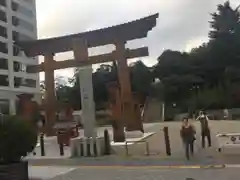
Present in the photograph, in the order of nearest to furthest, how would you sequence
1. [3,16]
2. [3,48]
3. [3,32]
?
[3,48] → [3,32] → [3,16]

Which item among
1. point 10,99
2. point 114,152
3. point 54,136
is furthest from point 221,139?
point 10,99

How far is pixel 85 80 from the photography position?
1811cm

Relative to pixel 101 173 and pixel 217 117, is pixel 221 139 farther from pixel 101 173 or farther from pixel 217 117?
pixel 217 117

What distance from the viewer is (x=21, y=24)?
6625 centimetres

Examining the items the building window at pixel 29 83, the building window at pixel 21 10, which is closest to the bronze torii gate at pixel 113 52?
the building window at pixel 29 83

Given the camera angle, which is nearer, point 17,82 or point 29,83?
point 17,82

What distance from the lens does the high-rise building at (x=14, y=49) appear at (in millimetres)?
62344

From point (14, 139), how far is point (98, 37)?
1644 cm

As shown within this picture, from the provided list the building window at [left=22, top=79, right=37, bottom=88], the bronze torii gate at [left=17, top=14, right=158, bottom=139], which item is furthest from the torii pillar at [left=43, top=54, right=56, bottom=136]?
the building window at [left=22, top=79, right=37, bottom=88]

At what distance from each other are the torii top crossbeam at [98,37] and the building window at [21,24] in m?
37.2

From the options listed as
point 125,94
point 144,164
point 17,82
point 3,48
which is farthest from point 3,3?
point 144,164

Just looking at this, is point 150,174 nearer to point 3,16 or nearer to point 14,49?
point 14,49

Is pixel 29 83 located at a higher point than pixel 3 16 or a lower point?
lower

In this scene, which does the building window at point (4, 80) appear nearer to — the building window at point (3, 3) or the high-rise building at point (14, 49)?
the high-rise building at point (14, 49)
